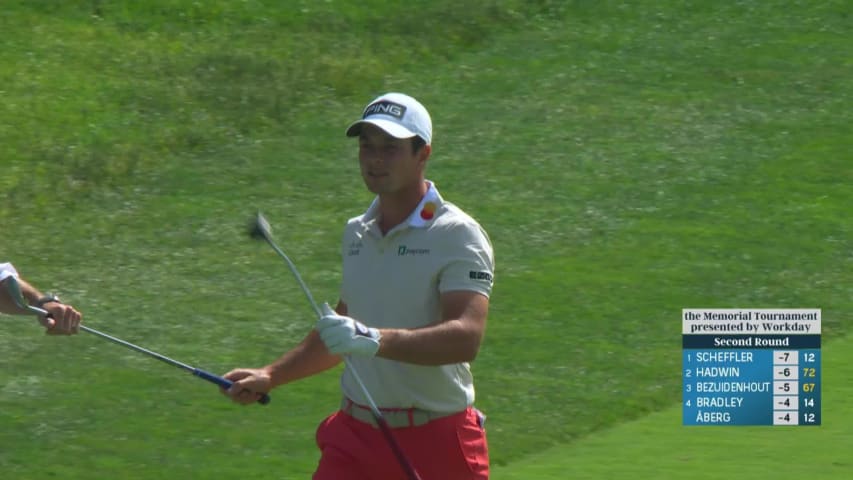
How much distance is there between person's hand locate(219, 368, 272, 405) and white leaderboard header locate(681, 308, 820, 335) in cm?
698

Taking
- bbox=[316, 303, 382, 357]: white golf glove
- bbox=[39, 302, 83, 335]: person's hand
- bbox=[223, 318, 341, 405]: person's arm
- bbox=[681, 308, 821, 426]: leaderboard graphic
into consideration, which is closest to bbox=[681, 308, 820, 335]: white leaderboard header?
bbox=[681, 308, 821, 426]: leaderboard graphic

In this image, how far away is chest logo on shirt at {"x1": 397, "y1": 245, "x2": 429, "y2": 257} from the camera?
5.82 meters

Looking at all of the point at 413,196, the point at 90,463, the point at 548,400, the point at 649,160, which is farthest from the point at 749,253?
the point at 413,196

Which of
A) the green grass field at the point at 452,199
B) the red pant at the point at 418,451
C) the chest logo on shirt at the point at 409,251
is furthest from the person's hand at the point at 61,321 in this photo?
the green grass field at the point at 452,199

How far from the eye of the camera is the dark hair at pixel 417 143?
19.4 feet

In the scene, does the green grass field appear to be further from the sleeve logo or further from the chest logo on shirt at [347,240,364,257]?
the sleeve logo

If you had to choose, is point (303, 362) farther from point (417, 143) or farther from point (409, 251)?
point (417, 143)

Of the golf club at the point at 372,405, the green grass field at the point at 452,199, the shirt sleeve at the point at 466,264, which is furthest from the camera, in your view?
the green grass field at the point at 452,199

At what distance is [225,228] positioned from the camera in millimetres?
15352

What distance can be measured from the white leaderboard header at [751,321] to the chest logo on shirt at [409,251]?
717cm

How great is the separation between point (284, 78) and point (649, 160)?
4604 millimetres

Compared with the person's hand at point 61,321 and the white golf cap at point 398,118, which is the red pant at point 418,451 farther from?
the person's hand at point 61,321

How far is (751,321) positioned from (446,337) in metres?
7.77

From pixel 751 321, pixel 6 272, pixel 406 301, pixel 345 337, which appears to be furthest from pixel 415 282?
pixel 751 321
